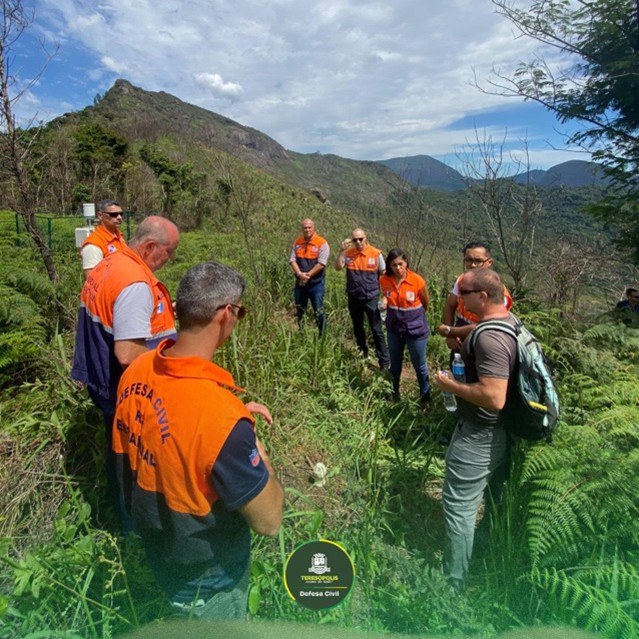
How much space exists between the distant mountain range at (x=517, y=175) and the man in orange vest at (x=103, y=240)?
14.2 feet

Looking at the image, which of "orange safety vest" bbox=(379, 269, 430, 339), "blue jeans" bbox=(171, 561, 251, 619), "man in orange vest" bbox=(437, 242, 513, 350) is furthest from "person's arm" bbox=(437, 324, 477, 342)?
"blue jeans" bbox=(171, 561, 251, 619)

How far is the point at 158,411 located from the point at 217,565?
49 cm

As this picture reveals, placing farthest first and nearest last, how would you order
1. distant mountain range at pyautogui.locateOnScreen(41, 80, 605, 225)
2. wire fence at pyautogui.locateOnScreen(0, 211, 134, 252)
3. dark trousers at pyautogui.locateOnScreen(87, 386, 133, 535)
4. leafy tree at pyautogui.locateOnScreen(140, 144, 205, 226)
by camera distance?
1. leafy tree at pyautogui.locateOnScreen(140, 144, 205, 226)
2. wire fence at pyautogui.locateOnScreen(0, 211, 134, 252)
3. distant mountain range at pyautogui.locateOnScreen(41, 80, 605, 225)
4. dark trousers at pyautogui.locateOnScreen(87, 386, 133, 535)

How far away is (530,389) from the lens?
77.1 inches

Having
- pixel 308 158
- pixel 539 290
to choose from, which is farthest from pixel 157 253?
pixel 308 158

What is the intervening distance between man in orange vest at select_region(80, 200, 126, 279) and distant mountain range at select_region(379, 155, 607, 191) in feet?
14.2

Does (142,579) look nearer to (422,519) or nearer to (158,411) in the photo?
(158,411)

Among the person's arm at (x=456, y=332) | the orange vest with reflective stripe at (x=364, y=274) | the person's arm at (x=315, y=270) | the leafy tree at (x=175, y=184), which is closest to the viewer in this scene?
the person's arm at (x=456, y=332)

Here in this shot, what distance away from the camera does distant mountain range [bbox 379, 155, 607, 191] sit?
528 cm

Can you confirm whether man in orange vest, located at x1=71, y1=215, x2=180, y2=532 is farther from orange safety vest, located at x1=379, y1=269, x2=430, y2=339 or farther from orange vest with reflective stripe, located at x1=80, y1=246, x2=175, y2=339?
orange safety vest, located at x1=379, y1=269, x2=430, y2=339

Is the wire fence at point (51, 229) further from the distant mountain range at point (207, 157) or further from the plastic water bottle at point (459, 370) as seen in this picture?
the plastic water bottle at point (459, 370)

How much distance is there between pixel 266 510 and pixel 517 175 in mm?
5542

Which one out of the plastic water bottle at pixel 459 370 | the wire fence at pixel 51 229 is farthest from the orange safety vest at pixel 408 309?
the wire fence at pixel 51 229

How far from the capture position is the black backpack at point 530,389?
1952 mm
